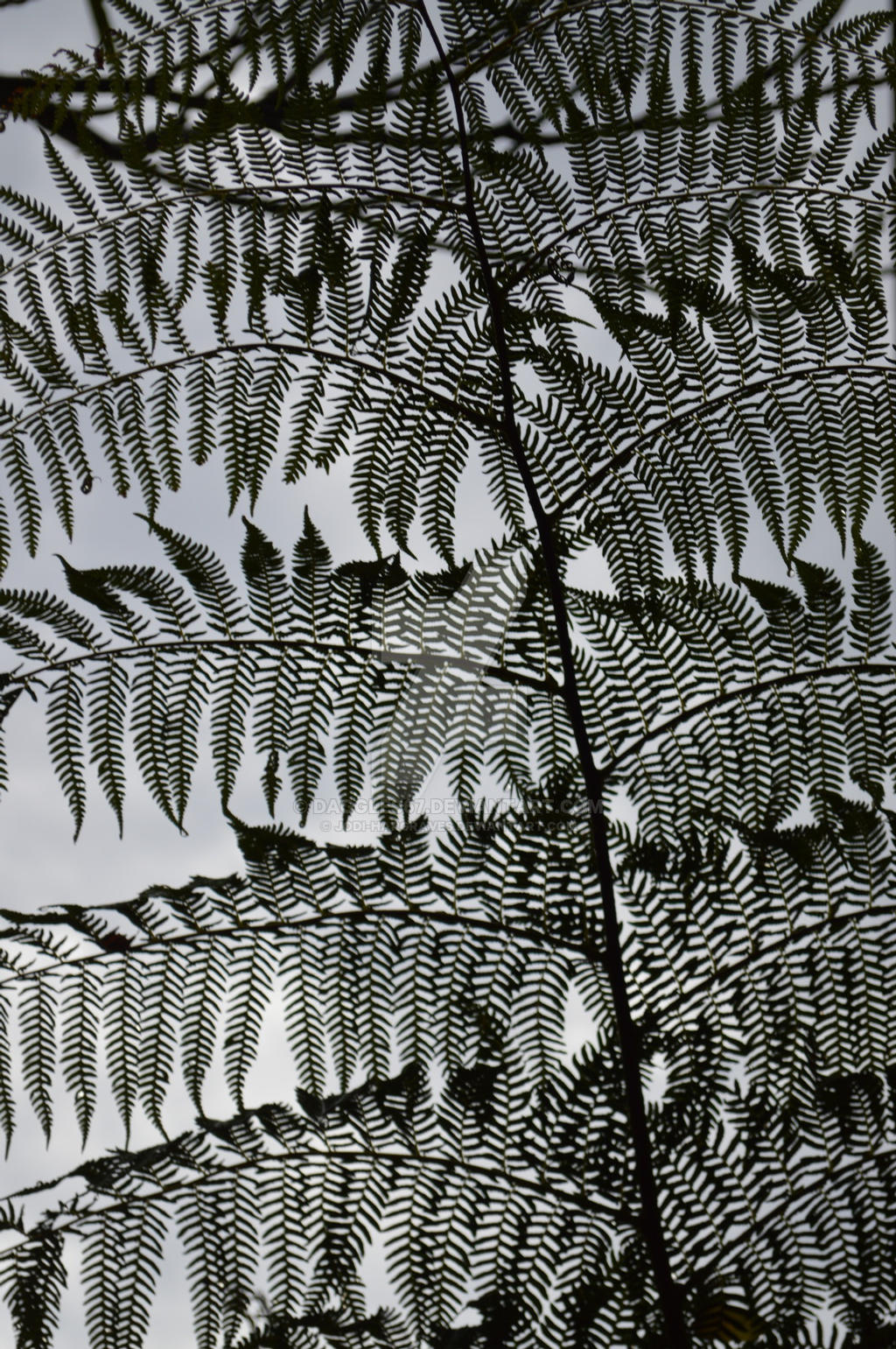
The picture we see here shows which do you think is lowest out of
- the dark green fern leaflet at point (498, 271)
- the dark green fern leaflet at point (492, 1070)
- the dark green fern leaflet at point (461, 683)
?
the dark green fern leaflet at point (492, 1070)

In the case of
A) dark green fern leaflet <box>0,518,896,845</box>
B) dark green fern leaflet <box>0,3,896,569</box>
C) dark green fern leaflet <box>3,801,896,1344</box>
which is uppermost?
dark green fern leaflet <box>0,3,896,569</box>

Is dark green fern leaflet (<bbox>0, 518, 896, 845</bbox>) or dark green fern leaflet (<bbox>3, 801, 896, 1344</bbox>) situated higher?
dark green fern leaflet (<bbox>0, 518, 896, 845</bbox>)

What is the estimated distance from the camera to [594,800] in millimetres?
1131

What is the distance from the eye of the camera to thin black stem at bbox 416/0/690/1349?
38.4 inches

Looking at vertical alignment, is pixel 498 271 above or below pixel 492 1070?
above

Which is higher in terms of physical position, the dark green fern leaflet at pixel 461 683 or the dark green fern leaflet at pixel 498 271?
the dark green fern leaflet at pixel 498 271

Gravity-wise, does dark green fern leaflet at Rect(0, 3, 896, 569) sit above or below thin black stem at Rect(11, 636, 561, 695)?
above

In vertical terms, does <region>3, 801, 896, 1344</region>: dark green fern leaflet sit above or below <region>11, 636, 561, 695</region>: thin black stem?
below

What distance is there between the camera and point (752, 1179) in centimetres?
108

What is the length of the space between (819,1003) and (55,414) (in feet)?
3.57

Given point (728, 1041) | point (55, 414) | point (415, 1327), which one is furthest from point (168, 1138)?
point (55, 414)

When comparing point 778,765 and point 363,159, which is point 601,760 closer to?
point 778,765

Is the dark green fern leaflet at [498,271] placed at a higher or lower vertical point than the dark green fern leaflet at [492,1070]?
higher

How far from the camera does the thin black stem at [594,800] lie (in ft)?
3.20
